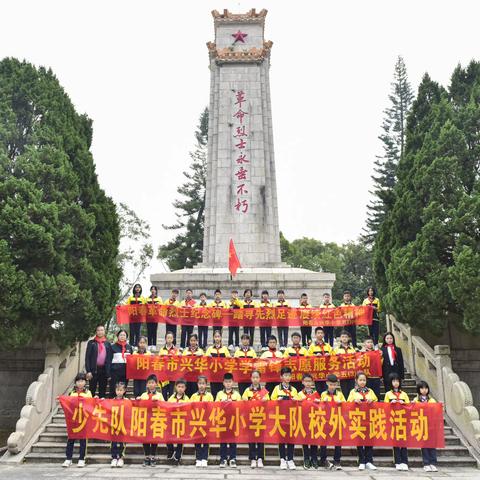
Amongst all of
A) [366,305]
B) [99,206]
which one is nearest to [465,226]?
[366,305]

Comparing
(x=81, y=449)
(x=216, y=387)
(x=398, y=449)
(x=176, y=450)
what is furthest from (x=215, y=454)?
(x=398, y=449)

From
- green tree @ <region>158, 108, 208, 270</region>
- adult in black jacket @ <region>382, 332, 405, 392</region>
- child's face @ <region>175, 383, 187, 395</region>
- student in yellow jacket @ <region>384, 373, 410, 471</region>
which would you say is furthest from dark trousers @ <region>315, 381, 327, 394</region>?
green tree @ <region>158, 108, 208, 270</region>

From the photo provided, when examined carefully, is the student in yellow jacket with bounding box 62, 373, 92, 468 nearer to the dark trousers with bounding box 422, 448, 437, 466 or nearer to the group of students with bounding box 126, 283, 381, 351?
the group of students with bounding box 126, 283, 381, 351

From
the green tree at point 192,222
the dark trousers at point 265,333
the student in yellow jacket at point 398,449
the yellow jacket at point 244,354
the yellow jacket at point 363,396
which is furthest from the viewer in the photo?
the green tree at point 192,222

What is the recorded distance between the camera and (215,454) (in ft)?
22.2

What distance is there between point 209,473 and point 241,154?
11.6 meters

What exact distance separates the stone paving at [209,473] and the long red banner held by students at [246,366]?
1.56m

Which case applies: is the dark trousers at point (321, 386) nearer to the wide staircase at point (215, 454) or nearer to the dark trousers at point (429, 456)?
the wide staircase at point (215, 454)

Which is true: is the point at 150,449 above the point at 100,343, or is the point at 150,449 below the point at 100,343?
below

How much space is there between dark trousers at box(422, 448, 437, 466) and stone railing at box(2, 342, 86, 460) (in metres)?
5.43

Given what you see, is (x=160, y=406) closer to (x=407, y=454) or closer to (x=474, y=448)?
(x=407, y=454)

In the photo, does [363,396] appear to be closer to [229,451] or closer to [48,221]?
[229,451]

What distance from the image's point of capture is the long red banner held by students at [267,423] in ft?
20.8

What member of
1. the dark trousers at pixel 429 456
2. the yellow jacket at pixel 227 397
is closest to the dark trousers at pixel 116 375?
the yellow jacket at pixel 227 397
